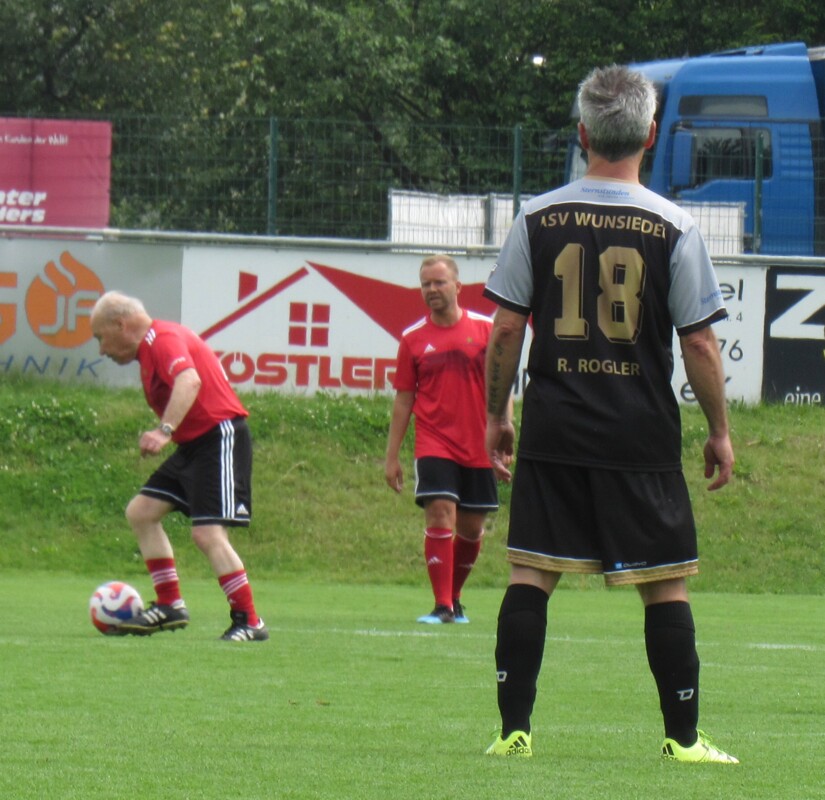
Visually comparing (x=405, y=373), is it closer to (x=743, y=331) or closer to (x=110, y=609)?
(x=110, y=609)

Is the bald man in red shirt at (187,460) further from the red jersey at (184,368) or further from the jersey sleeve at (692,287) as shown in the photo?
the jersey sleeve at (692,287)

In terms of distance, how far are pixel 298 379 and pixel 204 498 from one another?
7914 millimetres

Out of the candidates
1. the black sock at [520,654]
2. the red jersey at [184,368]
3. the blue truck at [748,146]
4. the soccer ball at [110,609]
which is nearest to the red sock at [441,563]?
the red jersey at [184,368]

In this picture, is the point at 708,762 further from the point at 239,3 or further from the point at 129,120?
the point at 239,3

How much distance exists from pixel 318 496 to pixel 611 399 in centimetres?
1047

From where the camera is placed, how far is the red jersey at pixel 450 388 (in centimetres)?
995

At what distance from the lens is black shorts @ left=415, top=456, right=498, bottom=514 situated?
989cm

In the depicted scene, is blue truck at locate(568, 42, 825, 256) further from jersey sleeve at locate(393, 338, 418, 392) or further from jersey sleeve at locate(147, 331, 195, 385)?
jersey sleeve at locate(147, 331, 195, 385)

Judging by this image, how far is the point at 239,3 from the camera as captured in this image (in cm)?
3144

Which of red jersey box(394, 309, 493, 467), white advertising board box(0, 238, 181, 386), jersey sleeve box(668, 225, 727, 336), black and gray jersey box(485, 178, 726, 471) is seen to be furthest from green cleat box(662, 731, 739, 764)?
white advertising board box(0, 238, 181, 386)

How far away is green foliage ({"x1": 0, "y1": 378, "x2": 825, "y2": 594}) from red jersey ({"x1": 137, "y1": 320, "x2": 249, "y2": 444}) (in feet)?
17.4

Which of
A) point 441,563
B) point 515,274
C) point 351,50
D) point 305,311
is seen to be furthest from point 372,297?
point 351,50

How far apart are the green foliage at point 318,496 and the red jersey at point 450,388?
13.5ft

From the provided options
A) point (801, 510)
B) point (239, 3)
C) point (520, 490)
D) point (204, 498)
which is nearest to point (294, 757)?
point (520, 490)
